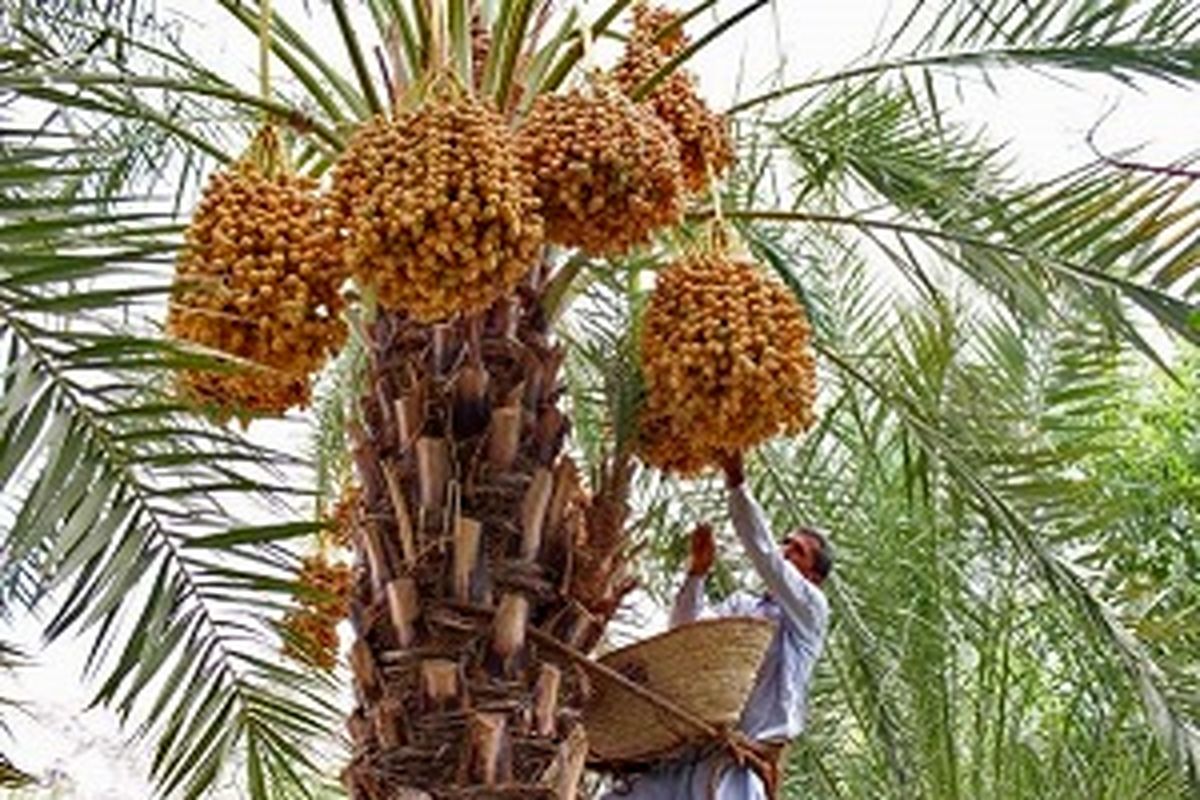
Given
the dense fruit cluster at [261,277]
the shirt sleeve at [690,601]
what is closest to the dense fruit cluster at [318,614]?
the dense fruit cluster at [261,277]

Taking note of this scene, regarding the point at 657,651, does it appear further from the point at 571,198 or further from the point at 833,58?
the point at 833,58

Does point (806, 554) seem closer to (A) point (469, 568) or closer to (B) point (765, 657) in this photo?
(B) point (765, 657)

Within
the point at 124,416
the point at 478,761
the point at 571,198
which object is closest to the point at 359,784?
the point at 478,761

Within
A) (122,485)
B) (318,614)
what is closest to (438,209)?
A: (122,485)

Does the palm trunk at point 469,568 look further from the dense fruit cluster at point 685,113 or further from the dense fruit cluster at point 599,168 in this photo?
the dense fruit cluster at point 599,168

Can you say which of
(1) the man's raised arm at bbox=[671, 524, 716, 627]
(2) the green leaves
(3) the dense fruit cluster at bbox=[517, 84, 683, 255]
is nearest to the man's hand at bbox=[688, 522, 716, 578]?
(1) the man's raised arm at bbox=[671, 524, 716, 627]

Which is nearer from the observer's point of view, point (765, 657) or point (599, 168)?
point (599, 168)

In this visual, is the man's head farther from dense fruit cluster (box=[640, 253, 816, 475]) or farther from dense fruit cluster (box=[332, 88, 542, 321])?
dense fruit cluster (box=[332, 88, 542, 321])

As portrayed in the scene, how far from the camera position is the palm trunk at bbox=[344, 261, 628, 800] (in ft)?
10.6

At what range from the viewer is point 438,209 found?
2381 mm

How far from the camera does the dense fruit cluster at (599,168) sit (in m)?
2.55

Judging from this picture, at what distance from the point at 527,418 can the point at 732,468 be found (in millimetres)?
433

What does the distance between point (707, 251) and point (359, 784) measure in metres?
1.03

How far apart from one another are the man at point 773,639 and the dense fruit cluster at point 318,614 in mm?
653
